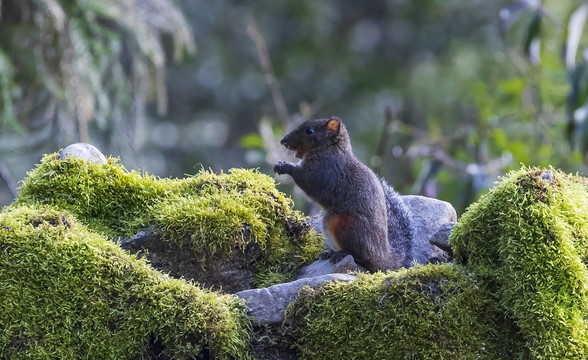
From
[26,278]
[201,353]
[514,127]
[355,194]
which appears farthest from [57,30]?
[514,127]

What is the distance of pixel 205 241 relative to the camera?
3.76 metres

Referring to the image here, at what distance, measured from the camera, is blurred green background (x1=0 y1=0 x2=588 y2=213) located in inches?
265

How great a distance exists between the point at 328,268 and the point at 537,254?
1350 mm

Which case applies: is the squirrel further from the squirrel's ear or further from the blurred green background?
the blurred green background

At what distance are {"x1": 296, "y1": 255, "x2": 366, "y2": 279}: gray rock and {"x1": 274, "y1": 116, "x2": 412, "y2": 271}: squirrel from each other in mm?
72

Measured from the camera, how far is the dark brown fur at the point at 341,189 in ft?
13.9

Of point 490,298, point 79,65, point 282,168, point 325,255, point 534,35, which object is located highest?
point 534,35

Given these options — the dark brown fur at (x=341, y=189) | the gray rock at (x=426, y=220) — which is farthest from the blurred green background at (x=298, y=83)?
the gray rock at (x=426, y=220)

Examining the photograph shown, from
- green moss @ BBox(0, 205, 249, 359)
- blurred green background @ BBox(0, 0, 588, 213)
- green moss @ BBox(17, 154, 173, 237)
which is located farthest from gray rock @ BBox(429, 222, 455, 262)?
blurred green background @ BBox(0, 0, 588, 213)

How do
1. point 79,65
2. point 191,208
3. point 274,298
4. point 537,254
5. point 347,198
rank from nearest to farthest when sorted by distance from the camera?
point 537,254, point 274,298, point 191,208, point 347,198, point 79,65

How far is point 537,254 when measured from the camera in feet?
9.78

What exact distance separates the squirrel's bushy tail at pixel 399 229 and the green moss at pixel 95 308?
145 centimetres

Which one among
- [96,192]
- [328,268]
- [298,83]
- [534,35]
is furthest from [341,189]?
[298,83]

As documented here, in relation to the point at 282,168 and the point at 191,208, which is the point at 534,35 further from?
the point at 191,208
